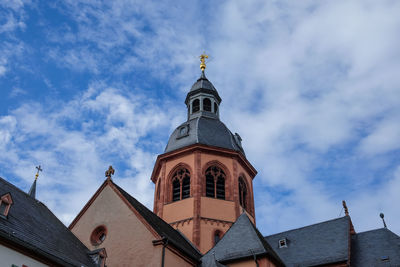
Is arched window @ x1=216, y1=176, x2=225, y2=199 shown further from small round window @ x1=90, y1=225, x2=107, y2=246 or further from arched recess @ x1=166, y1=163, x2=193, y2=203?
small round window @ x1=90, y1=225, x2=107, y2=246

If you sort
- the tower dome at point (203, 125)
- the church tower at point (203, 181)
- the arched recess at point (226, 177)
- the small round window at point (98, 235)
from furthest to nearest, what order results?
1. the tower dome at point (203, 125)
2. the arched recess at point (226, 177)
3. the church tower at point (203, 181)
4. the small round window at point (98, 235)

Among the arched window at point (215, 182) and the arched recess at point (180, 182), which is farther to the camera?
the arched recess at point (180, 182)

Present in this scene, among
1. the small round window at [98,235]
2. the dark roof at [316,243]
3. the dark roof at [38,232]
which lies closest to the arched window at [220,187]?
the dark roof at [316,243]

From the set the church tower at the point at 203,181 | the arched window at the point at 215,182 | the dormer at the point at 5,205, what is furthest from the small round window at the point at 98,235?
the arched window at the point at 215,182

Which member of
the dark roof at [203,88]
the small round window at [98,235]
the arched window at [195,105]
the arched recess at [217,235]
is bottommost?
the small round window at [98,235]

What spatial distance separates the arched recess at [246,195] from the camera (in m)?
27.5

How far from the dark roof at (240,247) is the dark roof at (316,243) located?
2907 mm

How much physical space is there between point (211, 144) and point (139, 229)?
11.0 metres

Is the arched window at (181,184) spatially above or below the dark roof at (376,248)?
above

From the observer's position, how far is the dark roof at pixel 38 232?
13609mm

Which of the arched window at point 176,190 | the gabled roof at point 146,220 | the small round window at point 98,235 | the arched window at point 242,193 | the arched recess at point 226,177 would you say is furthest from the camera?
the arched window at point 242,193

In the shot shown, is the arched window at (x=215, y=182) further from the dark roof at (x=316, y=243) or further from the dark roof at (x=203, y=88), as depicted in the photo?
the dark roof at (x=203, y=88)

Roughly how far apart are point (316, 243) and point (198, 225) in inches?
249

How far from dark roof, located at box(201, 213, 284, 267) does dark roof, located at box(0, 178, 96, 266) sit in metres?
5.55
